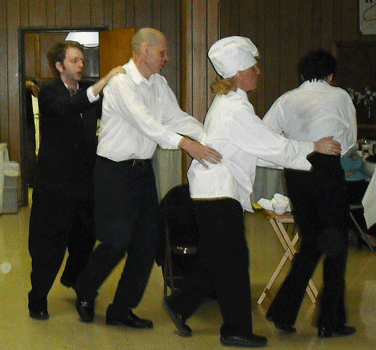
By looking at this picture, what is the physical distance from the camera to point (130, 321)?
353 cm

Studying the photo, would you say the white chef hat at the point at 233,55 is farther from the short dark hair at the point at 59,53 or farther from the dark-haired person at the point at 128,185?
the short dark hair at the point at 59,53

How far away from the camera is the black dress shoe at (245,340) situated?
318 cm

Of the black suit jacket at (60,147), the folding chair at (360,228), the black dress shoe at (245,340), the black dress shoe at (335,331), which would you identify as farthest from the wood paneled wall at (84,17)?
the black dress shoe at (245,340)

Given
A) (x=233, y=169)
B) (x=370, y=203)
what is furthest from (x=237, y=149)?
(x=370, y=203)

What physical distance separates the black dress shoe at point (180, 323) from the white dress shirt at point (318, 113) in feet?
3.43

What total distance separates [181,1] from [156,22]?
44cm

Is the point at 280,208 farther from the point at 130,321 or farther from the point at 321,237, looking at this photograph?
the point at 130,321

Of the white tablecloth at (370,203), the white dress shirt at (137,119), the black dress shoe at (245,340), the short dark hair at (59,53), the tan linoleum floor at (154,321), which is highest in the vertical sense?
the short dark hair at (59,53)

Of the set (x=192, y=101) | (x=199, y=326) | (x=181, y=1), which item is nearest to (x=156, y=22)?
(x=181, y=1)

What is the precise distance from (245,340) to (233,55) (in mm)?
1299

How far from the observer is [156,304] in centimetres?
400

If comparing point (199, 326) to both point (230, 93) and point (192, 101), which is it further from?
point (192, 101)

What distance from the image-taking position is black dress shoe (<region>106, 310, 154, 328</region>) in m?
3.53

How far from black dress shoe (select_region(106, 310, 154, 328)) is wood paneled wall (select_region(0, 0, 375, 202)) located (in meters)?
4.38
